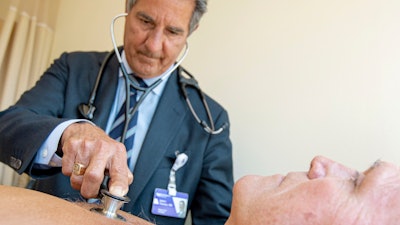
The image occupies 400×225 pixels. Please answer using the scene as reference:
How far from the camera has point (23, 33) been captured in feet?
6.39

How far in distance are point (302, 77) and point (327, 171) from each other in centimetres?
70

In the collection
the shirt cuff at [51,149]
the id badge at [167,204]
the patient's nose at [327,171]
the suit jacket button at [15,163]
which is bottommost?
the id badge at [167,204]

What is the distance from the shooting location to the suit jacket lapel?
1.25 meters

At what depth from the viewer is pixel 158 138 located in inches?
51.3

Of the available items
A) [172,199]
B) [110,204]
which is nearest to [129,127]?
[172,199]

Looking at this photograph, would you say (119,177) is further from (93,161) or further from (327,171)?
(327,171)

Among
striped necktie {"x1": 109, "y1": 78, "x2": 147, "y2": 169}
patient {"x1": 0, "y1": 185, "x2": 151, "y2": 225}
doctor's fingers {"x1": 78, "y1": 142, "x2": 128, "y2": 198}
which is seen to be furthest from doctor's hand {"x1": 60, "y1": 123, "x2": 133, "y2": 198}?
striped necktie {"x1": 109, "y1": 78, "x2": 147, "y2": 169}

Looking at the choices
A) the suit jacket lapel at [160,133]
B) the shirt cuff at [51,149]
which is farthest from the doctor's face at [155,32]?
the shirt cuff at [51,149]

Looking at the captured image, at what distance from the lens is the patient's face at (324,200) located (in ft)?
2.16

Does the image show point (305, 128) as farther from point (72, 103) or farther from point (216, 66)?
point (72, 103)

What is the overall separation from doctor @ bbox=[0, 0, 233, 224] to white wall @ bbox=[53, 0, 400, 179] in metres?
0.16

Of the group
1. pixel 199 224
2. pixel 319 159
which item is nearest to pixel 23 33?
pixel 199 224

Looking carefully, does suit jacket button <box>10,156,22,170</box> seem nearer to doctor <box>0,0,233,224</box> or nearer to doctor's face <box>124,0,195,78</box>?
doctor <box>0,0,233,224</box>

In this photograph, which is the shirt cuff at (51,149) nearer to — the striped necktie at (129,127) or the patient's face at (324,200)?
the striped necktie at (129,127)
